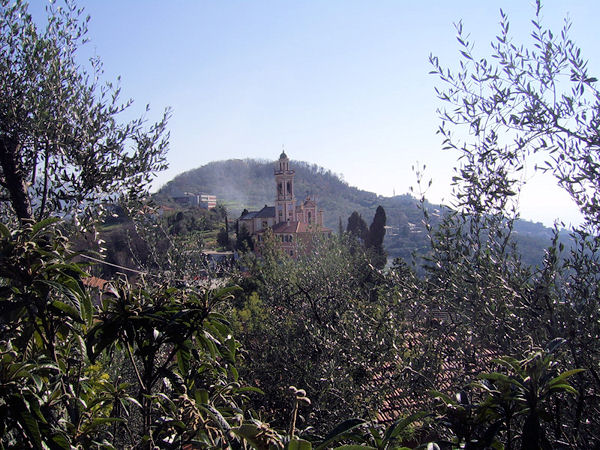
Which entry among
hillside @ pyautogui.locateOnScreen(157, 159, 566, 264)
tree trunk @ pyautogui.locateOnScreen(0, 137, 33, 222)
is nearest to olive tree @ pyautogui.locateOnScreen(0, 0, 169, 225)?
tree trunk @ pyautogui.locateOnScreen(0, 137, 33, 222)

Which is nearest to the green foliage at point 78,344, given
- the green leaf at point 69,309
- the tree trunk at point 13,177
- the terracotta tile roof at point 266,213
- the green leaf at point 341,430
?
the green leaf at point 69,309

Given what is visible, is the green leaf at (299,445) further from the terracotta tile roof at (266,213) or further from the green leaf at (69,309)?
the terracotta tile roof at (266,213)

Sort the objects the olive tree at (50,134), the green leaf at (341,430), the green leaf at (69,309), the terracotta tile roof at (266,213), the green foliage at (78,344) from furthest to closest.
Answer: the terracotta tile roof at (266,213), the olive tree at (50,134), the green leaf at (69,309), the green foliage at (78,344), the green leaf at (341,430)

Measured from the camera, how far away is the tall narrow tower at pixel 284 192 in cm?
4419

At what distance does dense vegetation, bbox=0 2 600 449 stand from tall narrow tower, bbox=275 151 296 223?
3854 cm

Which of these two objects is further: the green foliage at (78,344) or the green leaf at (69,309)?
the green leaf at (69,309)

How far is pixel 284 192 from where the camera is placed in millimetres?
45719

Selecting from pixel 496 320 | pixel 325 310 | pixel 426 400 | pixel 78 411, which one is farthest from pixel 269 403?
pixel 78 411

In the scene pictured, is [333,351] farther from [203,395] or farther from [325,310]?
[203,395]

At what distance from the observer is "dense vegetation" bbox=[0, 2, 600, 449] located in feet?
4.96

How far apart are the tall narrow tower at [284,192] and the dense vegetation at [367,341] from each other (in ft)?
126

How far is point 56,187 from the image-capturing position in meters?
5.09

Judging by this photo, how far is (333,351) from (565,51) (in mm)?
3274

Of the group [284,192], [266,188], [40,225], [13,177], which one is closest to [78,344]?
[40,225]
